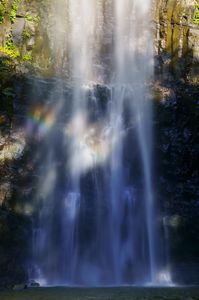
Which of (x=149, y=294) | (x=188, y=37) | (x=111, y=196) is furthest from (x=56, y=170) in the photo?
(x=188, y=37)

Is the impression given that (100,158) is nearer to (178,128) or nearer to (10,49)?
(178,128)

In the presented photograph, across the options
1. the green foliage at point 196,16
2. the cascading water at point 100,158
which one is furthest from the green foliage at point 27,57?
the green foliage at point 196,16

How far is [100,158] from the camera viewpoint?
51.6 ft

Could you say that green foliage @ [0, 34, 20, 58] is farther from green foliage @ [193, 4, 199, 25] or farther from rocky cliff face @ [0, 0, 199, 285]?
green foliage @ [193, 4, 199, 25]

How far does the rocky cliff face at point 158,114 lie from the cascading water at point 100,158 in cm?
52

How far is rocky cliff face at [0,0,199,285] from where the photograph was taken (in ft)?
47.7

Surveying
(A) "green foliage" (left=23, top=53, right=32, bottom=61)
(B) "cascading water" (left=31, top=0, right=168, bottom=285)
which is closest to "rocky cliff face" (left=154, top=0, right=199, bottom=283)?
(B) "cascading water" (left=31, top=0, right=168, bottom=285)

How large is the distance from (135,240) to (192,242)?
2157 millimetres

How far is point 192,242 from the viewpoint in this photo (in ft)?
50.0

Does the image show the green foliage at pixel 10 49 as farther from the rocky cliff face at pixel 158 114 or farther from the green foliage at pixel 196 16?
the green foliage at pixel 196 16

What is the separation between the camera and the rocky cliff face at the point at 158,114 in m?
14.5

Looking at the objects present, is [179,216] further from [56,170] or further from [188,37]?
[188,37]

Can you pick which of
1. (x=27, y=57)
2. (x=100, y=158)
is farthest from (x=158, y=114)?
(x=27, y=57)

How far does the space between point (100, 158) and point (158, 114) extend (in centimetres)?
307
